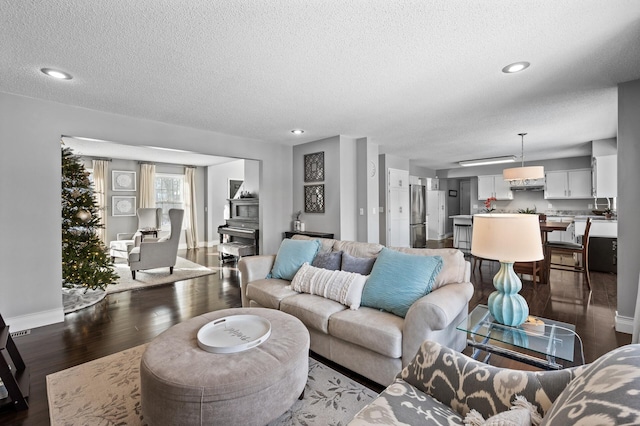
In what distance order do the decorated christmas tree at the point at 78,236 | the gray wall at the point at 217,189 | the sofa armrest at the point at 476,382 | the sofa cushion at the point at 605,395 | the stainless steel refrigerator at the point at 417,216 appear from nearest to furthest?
the sofa cushion at the point at 605,395
the sofa armrest at the point at 476,382
the decorated christmas tree at the point at 78,236
the stainless steel refrigerator at the point at 417,216
the gray wall at the point at 217,189

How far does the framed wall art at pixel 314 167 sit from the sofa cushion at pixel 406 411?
4164 mm

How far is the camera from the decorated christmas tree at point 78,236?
3.67 metres

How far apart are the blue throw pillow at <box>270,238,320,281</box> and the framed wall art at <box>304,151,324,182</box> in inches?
84.8

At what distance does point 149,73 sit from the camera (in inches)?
99.7

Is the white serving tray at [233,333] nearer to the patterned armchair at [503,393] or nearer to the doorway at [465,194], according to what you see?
the patterned armchair at [503,393]

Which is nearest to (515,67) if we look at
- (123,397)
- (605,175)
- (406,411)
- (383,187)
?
(406,411)

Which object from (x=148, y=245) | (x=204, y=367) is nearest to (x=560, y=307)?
(x=204, y=367)

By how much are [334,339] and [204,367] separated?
3.45ft

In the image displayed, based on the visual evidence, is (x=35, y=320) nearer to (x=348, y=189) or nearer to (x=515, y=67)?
(x=348, y=189)

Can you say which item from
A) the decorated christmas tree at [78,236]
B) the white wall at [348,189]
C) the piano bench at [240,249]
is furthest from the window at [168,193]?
the white wall at [348,189]

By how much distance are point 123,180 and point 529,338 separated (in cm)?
845

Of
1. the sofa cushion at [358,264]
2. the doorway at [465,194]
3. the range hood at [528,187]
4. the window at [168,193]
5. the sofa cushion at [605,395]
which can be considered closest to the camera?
the sofa cushion at [605,395]

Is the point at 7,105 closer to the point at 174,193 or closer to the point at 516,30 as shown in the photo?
the point at 516,30

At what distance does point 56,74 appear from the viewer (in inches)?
100
